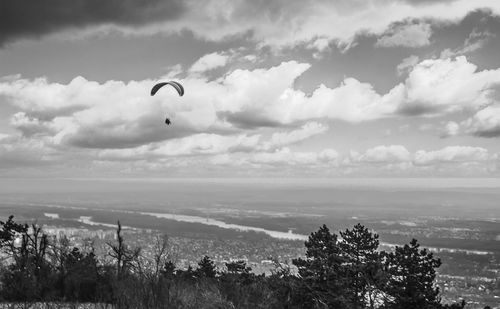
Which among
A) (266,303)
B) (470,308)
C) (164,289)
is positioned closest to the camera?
(164,289)

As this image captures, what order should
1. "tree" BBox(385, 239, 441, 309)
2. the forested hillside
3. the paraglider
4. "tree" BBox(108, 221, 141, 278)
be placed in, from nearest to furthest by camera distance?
the forested hillside
"tree" BBox(108, 221, 141, 278)
"tree" BBox(385, 239, 441, 309)
the paraglider

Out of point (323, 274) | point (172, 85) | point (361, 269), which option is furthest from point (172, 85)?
point (361, 269)

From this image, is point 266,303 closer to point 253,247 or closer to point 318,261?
point 318,261

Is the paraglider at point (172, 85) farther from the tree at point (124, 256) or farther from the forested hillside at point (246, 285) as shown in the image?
the forested hillside at point (246, 285)

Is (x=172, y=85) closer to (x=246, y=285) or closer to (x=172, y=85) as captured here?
(x=172, y=85)

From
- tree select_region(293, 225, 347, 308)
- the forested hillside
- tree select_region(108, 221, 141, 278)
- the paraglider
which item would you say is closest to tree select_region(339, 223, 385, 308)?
the forested hillside

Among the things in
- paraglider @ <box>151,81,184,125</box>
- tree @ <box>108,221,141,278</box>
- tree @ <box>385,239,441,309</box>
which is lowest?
tree @ <box>385,239,441,309</box>

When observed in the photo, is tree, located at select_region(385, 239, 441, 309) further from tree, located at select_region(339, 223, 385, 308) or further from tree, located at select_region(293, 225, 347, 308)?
tree, located at select_region(293, 225, 347, 308)

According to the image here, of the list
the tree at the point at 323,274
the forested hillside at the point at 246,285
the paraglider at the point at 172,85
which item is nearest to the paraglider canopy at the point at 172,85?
the paraglider at the point at 172,85

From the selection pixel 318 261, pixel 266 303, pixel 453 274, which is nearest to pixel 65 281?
pixel 266 303
